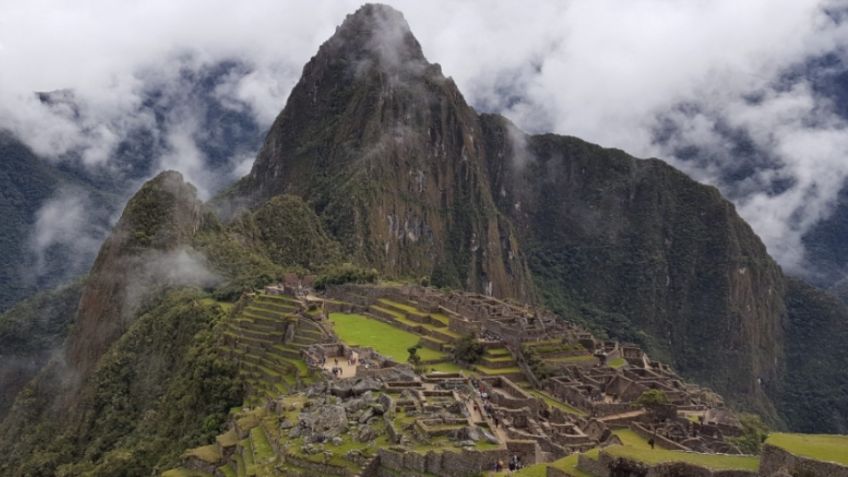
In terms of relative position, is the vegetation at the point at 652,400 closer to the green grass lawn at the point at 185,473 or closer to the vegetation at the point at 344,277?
the green grass lawn at the point at 185,473

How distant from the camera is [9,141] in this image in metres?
182

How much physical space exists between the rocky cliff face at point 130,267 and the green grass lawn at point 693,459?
66068 mm

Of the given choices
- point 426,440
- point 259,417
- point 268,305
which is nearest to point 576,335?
point 268,305

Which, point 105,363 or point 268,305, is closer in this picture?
point 268,305

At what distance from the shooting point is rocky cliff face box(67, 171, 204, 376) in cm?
7931

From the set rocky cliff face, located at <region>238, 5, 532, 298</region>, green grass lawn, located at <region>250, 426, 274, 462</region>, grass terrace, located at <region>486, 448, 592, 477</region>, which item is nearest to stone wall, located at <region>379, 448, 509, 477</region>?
grass terrace, located at <region>486, 448, 592, 477</region>

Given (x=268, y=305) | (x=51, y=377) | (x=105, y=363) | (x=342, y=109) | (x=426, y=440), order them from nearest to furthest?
(x=426, y=440) → (x=268, y=305) → (x=105, y=363) → (x=51, y=377) → (x=342, y=109)

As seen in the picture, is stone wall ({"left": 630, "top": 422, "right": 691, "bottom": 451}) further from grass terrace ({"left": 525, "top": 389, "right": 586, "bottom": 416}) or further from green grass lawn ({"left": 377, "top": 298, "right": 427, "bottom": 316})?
green grass lawn ({"left": 377, "top": 298, "right": 427, "bottom": 316})

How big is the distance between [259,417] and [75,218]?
160 meters

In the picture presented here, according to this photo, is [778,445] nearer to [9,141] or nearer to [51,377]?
[51,377]

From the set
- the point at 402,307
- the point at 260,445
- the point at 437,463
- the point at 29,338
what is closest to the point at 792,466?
the point at 437,463

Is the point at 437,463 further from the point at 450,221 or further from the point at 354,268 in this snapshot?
the point at 450,221

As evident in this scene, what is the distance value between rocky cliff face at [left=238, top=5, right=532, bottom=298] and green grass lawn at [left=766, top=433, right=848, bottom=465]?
11738cm

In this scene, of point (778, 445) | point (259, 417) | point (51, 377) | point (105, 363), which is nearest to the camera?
point (778, 445)
